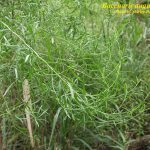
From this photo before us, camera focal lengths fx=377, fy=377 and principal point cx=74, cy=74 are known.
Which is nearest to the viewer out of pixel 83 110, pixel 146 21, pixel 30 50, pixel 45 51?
pixel 30 50

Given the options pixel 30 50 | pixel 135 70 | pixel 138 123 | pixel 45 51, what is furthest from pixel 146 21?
pixel 30 50

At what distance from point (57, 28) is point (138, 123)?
0.88 metres

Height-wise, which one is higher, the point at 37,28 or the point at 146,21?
the point at 37,28

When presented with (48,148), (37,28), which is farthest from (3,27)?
(48,148)

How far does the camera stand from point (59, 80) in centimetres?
174

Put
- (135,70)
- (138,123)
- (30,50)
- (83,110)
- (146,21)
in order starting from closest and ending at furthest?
(30,50) < (83,110) < (138,123) < (135,70) < (146,21)

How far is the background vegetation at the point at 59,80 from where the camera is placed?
1.68 m

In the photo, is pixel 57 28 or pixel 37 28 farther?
pixel 57 28

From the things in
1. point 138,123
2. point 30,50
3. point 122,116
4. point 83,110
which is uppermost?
point 30,50

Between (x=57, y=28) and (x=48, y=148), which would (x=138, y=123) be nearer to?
(x=48, y=148)

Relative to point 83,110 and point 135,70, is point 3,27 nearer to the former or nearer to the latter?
point 83,110

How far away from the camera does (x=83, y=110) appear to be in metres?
1.69

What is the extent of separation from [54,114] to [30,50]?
0.52m

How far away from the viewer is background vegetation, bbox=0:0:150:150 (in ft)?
5.53
